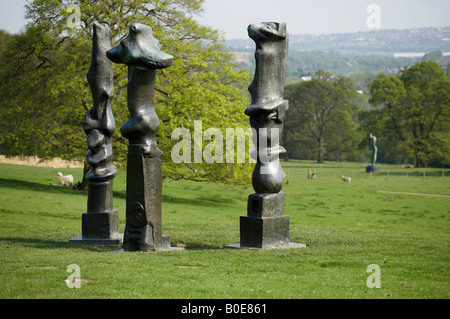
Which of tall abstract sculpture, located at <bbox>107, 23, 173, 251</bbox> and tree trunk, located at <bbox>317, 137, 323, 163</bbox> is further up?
tall abstract sculpture, located at <bbox>107, 23, 173, 251</bbox>

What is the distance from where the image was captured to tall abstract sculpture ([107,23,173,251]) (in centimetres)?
1125

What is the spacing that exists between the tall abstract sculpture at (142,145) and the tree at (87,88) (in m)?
14.3

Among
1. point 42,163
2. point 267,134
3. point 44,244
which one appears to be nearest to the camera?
point 267,134

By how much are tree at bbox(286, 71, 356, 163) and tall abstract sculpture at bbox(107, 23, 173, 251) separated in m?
66.9

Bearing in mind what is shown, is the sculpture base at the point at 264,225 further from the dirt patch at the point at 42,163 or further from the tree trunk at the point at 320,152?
the tree trunk at the point at 320,152

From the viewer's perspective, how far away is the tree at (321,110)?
255 feet

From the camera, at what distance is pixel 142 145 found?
11.3 meters

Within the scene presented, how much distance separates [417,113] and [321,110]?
19.6m

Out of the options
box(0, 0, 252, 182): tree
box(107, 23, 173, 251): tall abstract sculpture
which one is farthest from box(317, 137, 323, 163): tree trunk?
box(107, 23, 173, 251): tall abstract sculpture

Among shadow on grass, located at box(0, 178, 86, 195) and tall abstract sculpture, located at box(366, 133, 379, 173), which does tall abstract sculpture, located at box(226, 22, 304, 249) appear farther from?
tall abstract sculpture, located at box(366, 133, 379, 173)

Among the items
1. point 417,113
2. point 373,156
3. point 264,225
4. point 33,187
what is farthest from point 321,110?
point 264,225

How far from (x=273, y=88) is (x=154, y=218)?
3.58m

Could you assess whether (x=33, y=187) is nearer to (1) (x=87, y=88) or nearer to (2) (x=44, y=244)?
(1) (x=87, y=88)

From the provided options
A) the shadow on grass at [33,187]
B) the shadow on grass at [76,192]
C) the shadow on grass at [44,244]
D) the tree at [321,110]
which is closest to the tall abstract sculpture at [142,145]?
the shadow on grass at [44,244]
